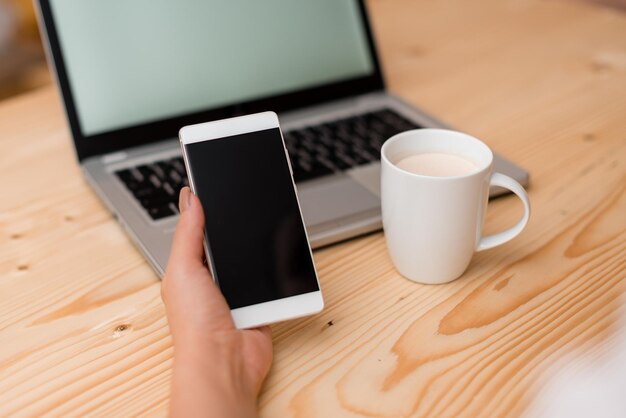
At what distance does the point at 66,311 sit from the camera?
1.96 feet

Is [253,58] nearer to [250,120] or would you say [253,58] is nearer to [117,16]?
[117,16]

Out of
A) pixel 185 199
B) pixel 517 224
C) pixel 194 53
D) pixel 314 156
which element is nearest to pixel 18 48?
pixel 194 53

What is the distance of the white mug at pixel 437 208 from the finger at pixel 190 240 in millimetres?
162

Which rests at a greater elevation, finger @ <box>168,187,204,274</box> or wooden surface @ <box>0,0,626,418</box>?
finger @ <box>168,187,204,274</box>

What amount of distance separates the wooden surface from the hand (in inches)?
1.1

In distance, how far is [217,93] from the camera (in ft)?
2.73

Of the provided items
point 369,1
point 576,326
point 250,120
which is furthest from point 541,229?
point 369,1

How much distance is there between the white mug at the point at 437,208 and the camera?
54cm

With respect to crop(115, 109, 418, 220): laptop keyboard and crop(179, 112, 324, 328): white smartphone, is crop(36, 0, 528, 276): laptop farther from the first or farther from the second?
crop(179, 112, 324, 328): white smartphone

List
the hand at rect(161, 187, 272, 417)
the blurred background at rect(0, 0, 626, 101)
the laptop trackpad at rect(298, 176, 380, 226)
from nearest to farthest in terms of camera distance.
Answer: the hand at rect(161, 187, 272, 417) < the laptop trackpad at rect(298, 176, 380, 226) < the blurred background at rect(0, 0, 626, 101)

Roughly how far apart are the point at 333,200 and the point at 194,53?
0.27 meters

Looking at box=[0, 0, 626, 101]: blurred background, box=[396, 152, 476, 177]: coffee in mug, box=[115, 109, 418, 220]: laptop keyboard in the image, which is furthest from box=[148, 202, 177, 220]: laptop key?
box=[0, 0, 626, 101]: blurred background

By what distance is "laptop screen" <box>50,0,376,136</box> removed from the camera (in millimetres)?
765

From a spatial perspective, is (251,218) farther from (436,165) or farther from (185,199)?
(436,165)
